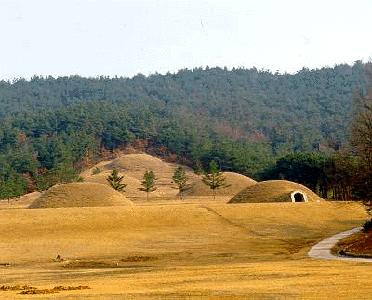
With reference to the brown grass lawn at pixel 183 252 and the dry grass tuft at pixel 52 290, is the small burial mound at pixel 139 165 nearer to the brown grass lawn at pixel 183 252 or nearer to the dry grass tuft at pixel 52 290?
the brown grass lawn at pixel 183 252

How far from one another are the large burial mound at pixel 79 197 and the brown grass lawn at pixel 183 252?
14.3m

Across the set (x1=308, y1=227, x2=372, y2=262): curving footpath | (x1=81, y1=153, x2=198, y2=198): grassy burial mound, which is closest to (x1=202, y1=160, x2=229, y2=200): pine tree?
(x1=81, y1=153, x2=198, y2=198): grassy burial mound

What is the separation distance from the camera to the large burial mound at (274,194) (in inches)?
3433

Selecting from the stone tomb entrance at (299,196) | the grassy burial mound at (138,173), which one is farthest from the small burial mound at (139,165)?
the stone tomb entrance at (299,196)

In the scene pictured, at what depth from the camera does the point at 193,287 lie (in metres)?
24.8

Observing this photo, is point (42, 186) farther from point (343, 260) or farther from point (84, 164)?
point (343, 260)

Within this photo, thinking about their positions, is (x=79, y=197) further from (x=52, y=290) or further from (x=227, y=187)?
(x=52, y=290)

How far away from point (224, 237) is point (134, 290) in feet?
113

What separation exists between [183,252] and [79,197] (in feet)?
125

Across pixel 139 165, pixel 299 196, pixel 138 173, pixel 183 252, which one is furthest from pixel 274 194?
pixel 139 165

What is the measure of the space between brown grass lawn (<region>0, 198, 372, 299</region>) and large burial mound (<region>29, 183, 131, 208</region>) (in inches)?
561

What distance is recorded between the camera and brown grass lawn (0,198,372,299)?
2467 centimetres

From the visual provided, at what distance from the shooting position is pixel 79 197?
278 feet

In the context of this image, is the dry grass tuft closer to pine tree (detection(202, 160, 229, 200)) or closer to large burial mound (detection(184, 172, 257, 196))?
pine tree (detection(202, 160, 229, 200))
